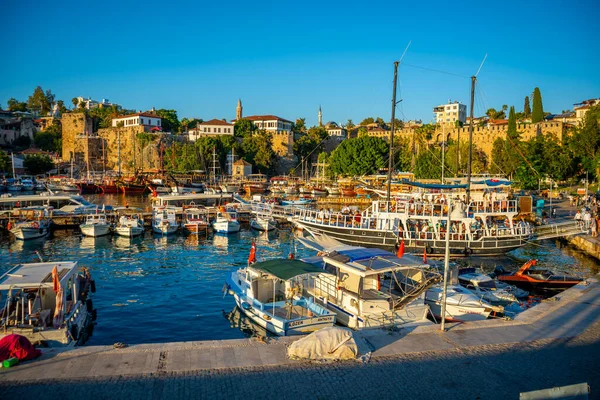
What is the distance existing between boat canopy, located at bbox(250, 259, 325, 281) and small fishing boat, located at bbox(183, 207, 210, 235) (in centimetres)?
2232

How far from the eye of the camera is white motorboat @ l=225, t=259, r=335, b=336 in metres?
14.7

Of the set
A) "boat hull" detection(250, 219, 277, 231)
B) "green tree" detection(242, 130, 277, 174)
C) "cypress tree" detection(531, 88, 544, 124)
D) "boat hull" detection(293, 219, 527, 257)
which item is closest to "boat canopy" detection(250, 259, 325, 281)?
"boat hull" detection(293, 219, 527, 257)

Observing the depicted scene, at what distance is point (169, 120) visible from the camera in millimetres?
117562

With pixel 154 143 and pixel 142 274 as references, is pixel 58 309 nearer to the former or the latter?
pixel 142 274

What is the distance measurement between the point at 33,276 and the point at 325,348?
10211 millimetres

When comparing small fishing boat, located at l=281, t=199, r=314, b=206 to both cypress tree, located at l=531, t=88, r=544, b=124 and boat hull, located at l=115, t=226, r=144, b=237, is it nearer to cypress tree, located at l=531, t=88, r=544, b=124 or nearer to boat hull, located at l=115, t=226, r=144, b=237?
boat hull, located at l=115, t=226, r=144, b=237

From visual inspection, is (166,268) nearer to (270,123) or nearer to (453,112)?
(270,123)

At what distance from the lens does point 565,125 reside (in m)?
76.1

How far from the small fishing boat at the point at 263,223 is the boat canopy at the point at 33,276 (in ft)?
78.7

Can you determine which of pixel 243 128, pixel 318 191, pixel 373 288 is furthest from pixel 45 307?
pixel 243 128

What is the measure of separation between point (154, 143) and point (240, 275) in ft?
283

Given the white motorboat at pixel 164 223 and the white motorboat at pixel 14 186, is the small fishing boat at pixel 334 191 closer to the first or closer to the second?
the white motorboat at pixel 164 223

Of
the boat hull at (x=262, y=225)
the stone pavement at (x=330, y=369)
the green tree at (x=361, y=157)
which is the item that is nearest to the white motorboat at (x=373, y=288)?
the stone pavement at (x=330, y=369)

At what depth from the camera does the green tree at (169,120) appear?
379 ft
